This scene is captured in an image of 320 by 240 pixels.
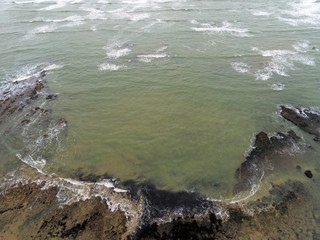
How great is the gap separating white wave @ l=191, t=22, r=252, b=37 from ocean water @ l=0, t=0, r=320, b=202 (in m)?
0.28

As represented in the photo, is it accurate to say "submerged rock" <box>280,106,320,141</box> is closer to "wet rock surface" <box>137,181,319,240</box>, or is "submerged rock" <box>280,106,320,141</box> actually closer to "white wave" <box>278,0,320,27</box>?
"wet rock surface" <box>137,181,319,240</box>

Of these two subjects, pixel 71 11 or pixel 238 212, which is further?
pixel 71 11

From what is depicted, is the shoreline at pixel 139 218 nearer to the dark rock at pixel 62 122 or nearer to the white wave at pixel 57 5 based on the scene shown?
the dark rock at pixel 62 122

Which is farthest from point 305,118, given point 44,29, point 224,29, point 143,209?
point 44,29

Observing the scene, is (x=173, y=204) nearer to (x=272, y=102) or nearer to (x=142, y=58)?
(x=272, y=102)

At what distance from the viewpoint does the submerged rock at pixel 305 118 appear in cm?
1609

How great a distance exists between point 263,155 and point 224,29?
24.1m

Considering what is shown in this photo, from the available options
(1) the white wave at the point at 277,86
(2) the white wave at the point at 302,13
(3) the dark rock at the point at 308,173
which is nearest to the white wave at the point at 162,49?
(1) the white wave at the point at 277,86

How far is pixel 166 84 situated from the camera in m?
21.3

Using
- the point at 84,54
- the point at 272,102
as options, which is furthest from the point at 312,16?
the point at 84,54

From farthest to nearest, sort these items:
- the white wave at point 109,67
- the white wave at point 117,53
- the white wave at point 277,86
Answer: the white wave at point 117,53, the white wave at point 109,67, the white wave at point 277,86

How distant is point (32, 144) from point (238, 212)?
1469 cm

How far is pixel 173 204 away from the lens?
1188 cm

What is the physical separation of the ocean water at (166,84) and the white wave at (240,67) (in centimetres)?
11
